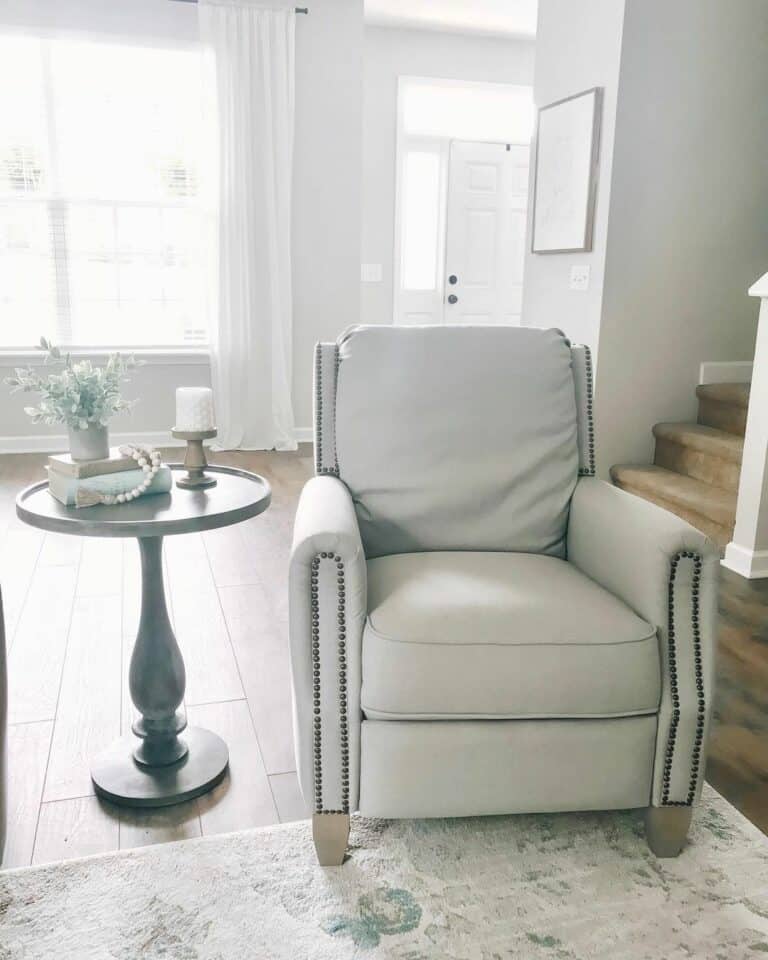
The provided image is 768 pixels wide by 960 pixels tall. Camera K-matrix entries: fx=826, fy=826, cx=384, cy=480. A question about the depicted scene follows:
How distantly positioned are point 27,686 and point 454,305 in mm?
4817

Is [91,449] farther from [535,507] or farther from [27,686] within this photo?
[535,507]

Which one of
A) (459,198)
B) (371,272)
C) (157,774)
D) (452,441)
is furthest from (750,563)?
(459,198)

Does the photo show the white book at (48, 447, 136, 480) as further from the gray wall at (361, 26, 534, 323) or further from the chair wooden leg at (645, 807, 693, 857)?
the gray wall at (361, 26, 534, 323)

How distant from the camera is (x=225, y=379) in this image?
201 inches

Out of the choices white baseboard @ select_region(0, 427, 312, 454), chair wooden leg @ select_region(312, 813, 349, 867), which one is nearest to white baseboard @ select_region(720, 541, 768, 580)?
chair wooden leg @ select_region(312, 813, 349, 867)

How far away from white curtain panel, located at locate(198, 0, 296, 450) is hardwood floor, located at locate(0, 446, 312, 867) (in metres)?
1.53

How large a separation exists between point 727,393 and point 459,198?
309cm

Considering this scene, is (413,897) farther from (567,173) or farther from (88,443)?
(567,173)

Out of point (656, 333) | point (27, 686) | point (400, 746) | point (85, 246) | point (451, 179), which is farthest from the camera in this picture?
point (451, 179)

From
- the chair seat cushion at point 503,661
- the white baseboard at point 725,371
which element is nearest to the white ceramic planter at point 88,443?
the chair seat cushion at point 503,661

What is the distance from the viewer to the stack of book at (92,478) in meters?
1.62

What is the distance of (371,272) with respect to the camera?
6.16 meters

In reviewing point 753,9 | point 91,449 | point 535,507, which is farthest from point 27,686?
point 753,9

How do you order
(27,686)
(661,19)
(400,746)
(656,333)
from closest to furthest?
(400,746)
(27,686)
(661,19)
(656,333)
